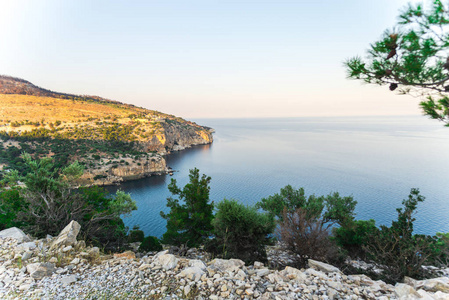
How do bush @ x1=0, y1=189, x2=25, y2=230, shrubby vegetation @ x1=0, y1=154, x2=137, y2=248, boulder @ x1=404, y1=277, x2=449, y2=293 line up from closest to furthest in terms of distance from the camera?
boulder @ x1=404, y1=277, x2=449, y2=293 → shrubby vegetation @ x1=0, y1=154, x2=137, y2=248 → bush @ x1=0, y1=189, x2=25, y2=230

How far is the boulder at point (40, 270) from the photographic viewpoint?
4711 millimetres

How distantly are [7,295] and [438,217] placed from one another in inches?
1847

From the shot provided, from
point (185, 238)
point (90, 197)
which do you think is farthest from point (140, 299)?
point (90, 197)

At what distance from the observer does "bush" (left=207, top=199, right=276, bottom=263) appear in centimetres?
1002

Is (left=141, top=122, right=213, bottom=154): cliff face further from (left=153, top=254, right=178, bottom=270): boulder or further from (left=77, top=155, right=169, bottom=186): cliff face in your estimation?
(left=153, top=254, right=178, bottom=270): boulder

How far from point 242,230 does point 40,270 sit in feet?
26.3

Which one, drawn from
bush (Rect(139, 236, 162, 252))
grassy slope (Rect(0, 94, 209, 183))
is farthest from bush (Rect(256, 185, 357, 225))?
grassy slope (Rect(0, 94, 209, 183))

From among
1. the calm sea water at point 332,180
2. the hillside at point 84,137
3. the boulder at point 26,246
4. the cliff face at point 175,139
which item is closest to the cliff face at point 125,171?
the hillside at point 84,137

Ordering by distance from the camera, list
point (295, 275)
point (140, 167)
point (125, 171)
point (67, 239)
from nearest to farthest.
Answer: point (295, 275), point (67, 239), point (125, 171), point (140, 167)

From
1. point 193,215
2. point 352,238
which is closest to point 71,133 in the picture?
point 193,215

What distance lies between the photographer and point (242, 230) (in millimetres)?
10406

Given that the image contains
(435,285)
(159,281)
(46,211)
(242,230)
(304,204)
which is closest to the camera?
(435,285)

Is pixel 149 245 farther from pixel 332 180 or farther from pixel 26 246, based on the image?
pixel 332 180

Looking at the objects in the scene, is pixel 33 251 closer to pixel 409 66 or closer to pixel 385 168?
pixel 409 66
